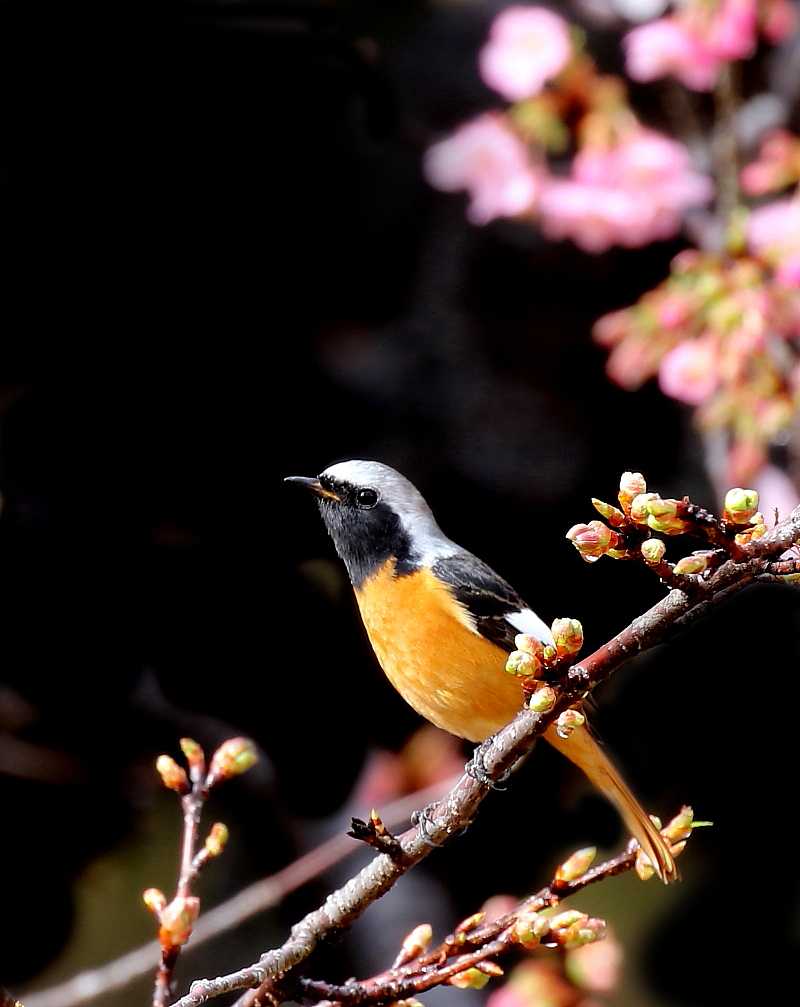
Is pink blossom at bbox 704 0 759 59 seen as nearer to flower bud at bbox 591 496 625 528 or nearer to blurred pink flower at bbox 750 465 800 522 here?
blurred pink flower at bbox 750 465 800 522

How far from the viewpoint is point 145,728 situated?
356 centimetres

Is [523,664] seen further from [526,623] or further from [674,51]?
[674,51]

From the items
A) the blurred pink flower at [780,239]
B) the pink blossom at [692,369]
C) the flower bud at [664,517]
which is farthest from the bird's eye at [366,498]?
the flower bud at [664,517]

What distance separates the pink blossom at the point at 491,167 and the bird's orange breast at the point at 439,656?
1.42 metres

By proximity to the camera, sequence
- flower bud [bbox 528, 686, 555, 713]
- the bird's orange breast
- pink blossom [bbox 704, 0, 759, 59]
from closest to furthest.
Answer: flower bud [bbox 528, 686, 555, 713] < the bird's orange breast < pink blossom [bbox 704, 0, 759, 59]

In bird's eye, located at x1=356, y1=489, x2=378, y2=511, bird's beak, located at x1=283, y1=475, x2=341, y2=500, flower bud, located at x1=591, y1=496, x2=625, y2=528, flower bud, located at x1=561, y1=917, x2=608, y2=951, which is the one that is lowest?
flower bud, located at x1=561, y1=917, x2=608, y2=951

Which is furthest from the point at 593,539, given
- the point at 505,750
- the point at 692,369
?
the point at 692,369

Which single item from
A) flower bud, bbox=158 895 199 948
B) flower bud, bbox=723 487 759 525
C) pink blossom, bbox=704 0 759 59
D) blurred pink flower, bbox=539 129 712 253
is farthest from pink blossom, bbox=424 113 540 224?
flower bud, bbox=158 895 199 948

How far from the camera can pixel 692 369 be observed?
3.07 m

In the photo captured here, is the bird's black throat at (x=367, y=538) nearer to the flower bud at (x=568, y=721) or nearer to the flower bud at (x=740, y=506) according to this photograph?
the flower bud at (x=568, y=721)

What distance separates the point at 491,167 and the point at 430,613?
1686mm

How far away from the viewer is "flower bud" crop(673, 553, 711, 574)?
4.02ft

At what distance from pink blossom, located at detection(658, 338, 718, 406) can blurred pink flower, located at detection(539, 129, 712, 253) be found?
50 centimetres

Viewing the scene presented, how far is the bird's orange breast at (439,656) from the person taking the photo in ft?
8.25
